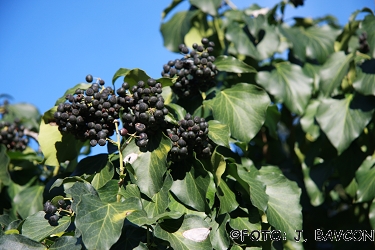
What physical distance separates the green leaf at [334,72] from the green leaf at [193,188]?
1055mm

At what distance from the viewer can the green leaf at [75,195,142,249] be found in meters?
1.35

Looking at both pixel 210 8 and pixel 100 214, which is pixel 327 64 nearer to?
pixel 210 8

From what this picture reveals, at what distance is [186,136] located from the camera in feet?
5.52

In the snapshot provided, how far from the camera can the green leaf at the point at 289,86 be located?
8.34ft

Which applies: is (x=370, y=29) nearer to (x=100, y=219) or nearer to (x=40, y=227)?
(x=100, y=219)

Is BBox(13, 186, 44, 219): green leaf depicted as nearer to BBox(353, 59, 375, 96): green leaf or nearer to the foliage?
the foliage

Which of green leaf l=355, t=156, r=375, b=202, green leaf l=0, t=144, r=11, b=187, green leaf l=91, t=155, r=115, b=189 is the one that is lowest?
green leaf l=355, t=156, r=375, b=202

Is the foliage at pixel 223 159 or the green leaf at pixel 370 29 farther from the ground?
the green leaf at pixel 370 29

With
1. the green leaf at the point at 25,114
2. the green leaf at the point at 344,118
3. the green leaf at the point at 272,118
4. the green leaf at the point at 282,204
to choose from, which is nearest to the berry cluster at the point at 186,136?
the green leaf at the point at 282,204

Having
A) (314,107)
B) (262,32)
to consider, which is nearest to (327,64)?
(314,107)

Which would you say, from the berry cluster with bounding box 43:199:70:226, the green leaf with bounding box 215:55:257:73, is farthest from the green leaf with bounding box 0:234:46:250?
the green leaf with bounding box 215:55:257:73

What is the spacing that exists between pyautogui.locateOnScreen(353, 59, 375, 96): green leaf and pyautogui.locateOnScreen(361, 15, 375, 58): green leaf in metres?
0.06

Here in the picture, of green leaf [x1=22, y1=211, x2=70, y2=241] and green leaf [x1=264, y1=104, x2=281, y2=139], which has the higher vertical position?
green leaf [x1=264, y1=104, x2=281, y2=139]

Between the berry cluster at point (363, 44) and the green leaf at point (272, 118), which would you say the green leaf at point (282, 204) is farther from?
the berry cluster at point (363, 44)
